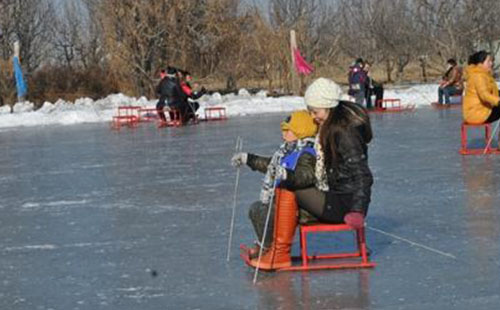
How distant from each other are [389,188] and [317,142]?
3976 mm

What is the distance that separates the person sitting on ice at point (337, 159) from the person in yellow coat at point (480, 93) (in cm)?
655

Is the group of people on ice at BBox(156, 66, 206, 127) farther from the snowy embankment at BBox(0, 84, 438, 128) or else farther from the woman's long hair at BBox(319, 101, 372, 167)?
the woman's long hair at BBox(319, 101, 372, 167)

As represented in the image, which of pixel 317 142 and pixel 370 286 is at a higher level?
pixel 317 142

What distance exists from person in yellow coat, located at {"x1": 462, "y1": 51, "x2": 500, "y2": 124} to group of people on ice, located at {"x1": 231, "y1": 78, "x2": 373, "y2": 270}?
21.4ft

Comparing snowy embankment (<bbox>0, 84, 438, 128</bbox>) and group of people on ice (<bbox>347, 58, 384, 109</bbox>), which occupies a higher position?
group of people on ice (<bbox>347, 58, 384, 109</bbox>)

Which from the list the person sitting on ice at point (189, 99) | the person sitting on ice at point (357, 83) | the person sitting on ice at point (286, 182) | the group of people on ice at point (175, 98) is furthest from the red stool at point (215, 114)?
the person sitting on ice at point (286, 182)

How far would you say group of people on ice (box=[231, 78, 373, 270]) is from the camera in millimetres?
5926

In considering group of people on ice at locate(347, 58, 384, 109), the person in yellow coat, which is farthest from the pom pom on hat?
group of people on ice at locate(347, 58, 384, 109)

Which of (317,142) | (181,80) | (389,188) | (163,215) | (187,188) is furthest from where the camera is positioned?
(181,80)

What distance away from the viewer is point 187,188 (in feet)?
34.6

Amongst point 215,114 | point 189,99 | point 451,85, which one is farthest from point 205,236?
point 215,114

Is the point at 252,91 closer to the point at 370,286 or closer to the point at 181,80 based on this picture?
the point at 181,80

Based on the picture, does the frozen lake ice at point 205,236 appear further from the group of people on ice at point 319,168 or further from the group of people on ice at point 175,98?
the group of people on ice at point 175,98

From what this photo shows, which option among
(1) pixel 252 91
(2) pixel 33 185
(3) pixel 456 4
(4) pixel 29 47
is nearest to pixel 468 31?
(3) pixel 456 4
